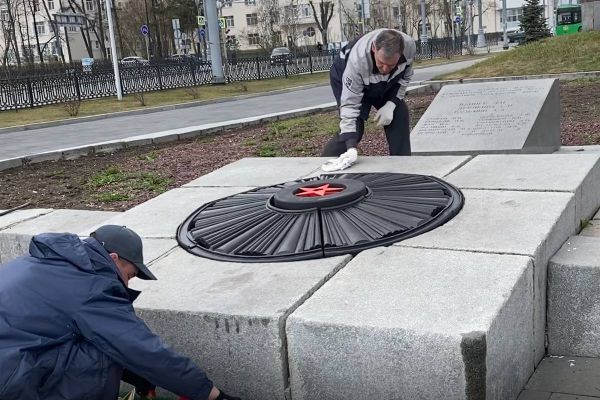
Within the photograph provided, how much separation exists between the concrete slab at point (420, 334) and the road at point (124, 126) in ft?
31.6

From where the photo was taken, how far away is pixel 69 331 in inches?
89.6

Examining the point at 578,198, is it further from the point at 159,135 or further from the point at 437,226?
the point at 159,135

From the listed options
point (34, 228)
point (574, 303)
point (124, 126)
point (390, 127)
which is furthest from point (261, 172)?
point (124, 126)

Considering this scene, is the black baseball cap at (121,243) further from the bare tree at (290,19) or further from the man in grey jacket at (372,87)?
the bare tree at (290,19)

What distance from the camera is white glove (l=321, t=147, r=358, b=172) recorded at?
16.3 ft

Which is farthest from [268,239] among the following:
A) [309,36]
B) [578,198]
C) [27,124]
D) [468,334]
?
[309,36]

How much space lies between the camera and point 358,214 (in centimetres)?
370

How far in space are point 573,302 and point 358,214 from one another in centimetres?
117

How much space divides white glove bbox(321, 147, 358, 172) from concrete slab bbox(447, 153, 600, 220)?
81cm

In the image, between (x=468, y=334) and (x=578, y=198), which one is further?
(x=578, y=198)

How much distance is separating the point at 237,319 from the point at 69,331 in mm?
689

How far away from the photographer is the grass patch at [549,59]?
53.4 feet

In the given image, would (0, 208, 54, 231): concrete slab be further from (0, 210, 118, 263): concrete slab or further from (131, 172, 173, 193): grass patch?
(131, 172, 173, 193): grass patch

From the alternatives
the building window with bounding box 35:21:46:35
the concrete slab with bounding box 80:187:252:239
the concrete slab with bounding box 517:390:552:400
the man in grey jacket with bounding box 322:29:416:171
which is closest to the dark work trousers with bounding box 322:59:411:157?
the man in grey jacket with bounding box 322:29:416:171
